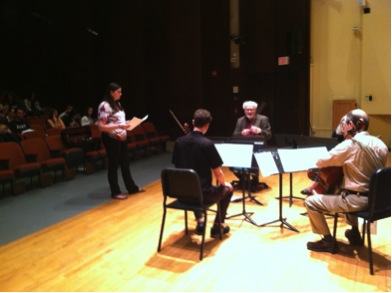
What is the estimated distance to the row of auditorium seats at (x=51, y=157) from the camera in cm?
566

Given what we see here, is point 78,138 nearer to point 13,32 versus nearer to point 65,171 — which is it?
point 65,171

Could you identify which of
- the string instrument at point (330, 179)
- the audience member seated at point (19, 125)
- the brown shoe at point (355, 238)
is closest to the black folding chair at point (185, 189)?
the string instrument at point (330, 179)

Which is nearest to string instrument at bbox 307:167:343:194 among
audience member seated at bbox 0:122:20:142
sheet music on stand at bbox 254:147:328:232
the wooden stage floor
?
sheet music on stand at bbox 254:147:328:232

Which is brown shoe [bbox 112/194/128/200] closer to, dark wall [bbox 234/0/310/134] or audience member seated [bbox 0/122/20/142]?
audience member seated [bbox 0/122/20/142]

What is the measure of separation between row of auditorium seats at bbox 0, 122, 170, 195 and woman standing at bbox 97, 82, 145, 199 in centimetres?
135

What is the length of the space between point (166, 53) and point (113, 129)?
588 centimetres

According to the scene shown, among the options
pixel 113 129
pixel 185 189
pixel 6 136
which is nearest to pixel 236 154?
pixel 185 189

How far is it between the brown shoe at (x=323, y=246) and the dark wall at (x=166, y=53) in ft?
21.2

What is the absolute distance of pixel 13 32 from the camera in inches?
475

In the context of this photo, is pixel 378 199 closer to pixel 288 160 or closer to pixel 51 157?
pixel 288 160

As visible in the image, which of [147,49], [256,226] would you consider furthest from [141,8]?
[256,226]

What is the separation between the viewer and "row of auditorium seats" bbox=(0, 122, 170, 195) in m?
5.66

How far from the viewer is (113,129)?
5031mm

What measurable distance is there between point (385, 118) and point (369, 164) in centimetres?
686
